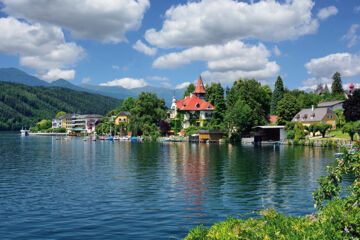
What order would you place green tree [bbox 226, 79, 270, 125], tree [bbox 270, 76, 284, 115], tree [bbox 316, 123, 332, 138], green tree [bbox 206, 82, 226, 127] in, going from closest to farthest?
tree [bbox 316, 123, 332, 138] → green tree [bbox 226, 79, 270, 125] → green tree [bbox 206, 82, 226, 127] → tree [bbox 270, 76, 284, 115]

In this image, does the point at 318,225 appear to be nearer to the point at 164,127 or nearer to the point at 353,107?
the point at 353,107

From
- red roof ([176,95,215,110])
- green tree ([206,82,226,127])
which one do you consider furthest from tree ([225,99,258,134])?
red roof ([176,95,215,110])

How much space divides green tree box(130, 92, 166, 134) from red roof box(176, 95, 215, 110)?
9.91m

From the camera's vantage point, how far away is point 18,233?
58.0 feet

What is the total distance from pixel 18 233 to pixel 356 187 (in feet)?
53.6

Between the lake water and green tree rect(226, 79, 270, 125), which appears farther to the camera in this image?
green tree rect(226, 79, 270, 125)

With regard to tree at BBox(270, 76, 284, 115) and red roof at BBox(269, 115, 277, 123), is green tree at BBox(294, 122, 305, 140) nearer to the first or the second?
red roof at BBox(269, 115, 277, 123)

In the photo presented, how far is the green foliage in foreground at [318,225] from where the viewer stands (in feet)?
32.4

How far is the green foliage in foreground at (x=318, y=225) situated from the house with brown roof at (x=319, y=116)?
103 m

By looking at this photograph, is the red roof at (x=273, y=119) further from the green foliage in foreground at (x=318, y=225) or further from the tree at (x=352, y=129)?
the green foliage in foreground at (x=318, y=225)

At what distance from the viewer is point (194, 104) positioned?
13212 centimetres


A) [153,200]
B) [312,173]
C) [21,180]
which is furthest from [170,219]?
[312,173]

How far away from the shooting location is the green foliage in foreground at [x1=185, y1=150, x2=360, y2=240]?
9.89 meters

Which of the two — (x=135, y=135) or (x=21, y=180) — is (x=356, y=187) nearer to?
Answer: (x=21, y=180)
